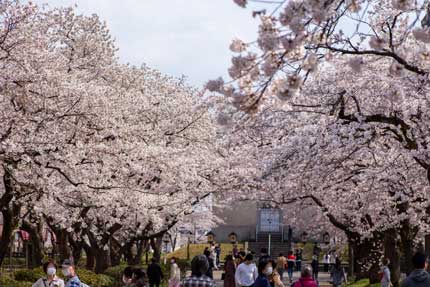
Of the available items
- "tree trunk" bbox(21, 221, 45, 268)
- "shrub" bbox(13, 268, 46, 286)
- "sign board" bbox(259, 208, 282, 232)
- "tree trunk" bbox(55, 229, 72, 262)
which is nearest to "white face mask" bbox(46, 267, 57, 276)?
"shrub" bbox(13, 268, 46, 286)

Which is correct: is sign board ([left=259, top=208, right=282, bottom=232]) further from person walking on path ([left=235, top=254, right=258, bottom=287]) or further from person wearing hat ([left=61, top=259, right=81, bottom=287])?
person wearing hat ([left=61, top=259, right=81, bottom=287])

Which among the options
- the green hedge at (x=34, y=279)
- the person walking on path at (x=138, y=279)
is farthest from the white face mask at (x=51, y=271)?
the green hedge at (x=34, y=279)

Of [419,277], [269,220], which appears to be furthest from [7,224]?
[269,220]

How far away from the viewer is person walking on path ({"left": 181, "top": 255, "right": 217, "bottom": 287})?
8.08m

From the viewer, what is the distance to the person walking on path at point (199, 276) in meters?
8.08

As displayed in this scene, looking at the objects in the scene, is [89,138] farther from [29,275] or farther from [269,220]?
[269,220]

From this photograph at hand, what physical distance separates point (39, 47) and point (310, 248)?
4484 cm

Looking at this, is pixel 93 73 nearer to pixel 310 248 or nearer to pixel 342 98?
pixel 342 98

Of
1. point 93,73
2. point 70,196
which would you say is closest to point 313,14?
point 70,196

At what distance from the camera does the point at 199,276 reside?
817 cm

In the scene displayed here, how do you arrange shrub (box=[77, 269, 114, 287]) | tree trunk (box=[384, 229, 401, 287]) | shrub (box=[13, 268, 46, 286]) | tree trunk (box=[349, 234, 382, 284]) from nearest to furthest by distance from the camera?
shrub (box=[13, 268, 46, 286]), shrub (box=[77, 269, 114, 287]), tree trunk (box=[384, 229, 401, 287]), tree trunk (box=[349, 234, 382, 284])

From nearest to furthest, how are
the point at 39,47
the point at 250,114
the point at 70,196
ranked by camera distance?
1. the point at 250,114
2. the point at 39,47
3. the point at 70,196

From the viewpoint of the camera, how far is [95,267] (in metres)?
26.7

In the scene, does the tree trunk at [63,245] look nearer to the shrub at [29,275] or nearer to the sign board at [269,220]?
the shrub at [29,275]
